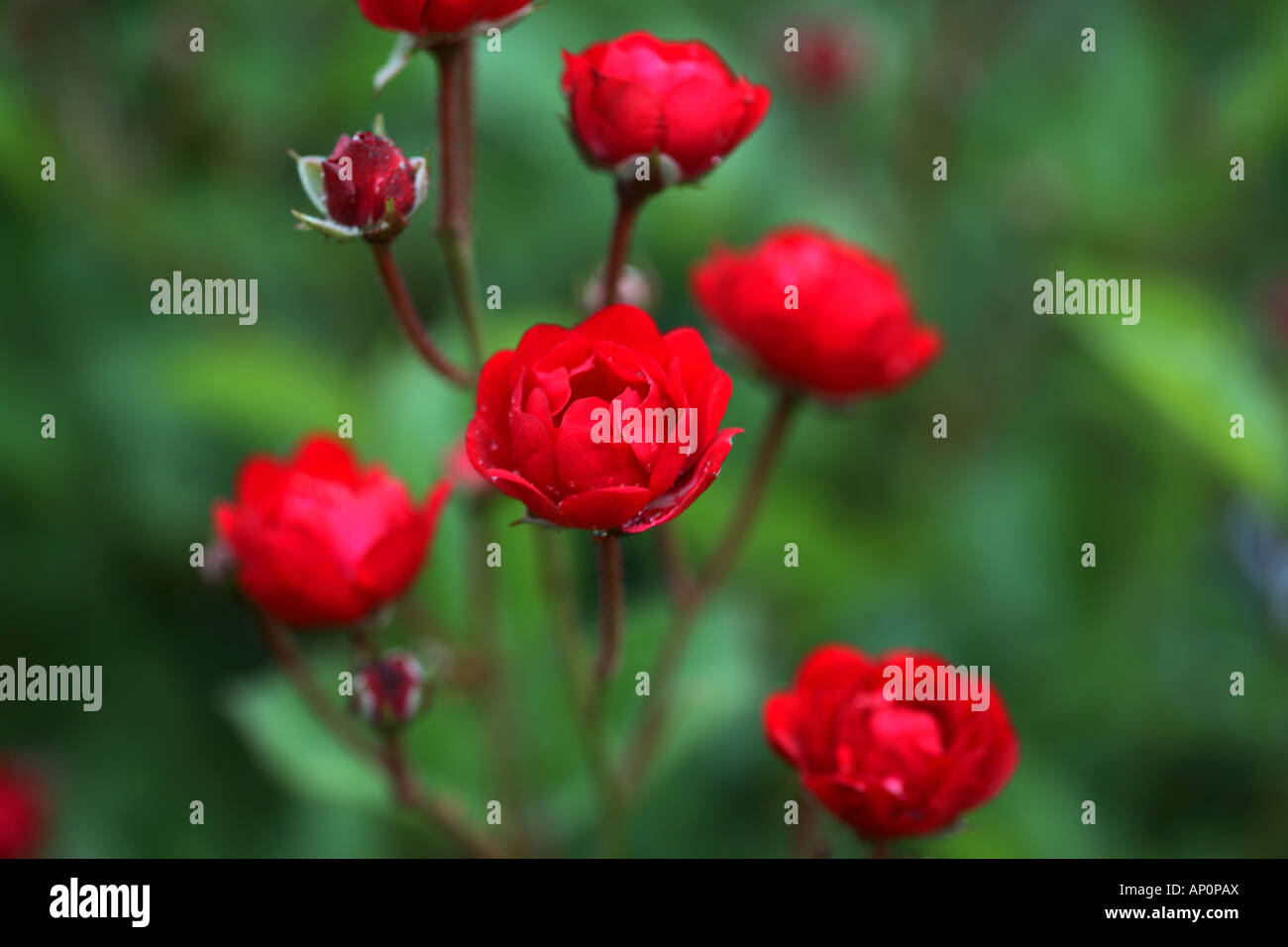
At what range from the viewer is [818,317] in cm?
162

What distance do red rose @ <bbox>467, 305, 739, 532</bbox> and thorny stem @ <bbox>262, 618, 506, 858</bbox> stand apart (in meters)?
0.54

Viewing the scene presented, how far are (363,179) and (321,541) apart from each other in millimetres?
410

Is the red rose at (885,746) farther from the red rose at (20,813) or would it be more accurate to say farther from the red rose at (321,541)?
the red rose at (20,813)

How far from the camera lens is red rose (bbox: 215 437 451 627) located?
1416 mm

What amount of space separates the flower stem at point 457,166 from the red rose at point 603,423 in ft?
0.86

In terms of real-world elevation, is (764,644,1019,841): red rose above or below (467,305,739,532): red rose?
below

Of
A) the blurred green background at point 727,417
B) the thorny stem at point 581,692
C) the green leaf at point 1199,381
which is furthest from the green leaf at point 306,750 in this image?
the green leaf at point 1199,381

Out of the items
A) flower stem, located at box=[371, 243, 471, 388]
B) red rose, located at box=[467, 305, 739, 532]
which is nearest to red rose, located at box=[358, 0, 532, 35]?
flower stem, located at box=[371, 243, 471, 388]

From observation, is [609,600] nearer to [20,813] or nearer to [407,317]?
[407,317]

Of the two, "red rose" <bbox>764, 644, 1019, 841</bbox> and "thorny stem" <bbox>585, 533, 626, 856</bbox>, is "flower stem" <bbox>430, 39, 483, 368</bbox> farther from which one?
"red rose" <bbox>764, 644, 1019, 841</bbox>
